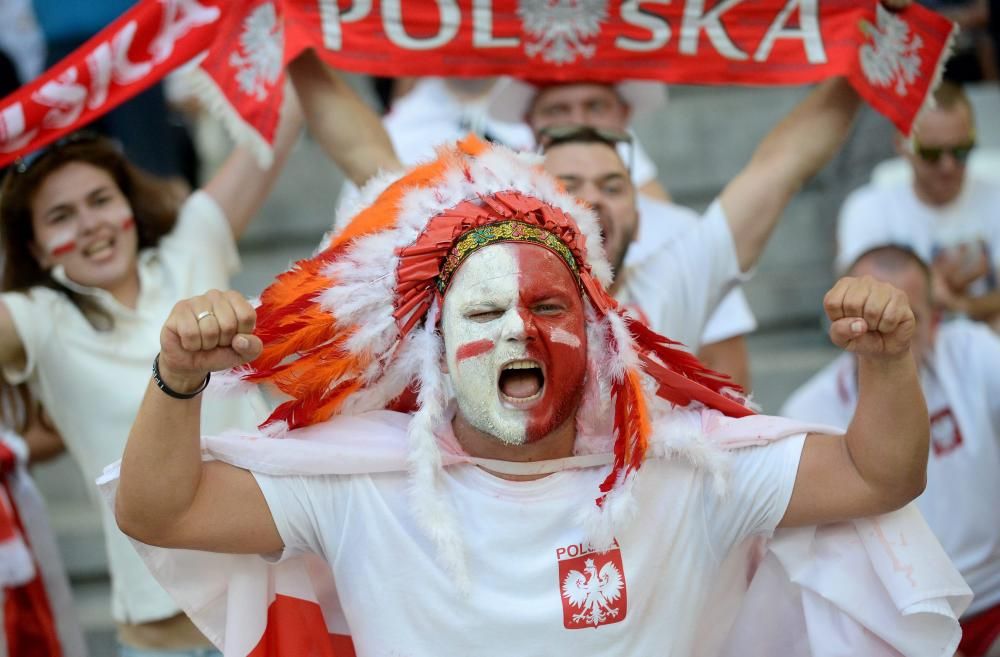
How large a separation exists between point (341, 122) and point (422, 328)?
100 cm

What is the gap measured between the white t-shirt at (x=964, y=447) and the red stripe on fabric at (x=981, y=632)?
3 cm

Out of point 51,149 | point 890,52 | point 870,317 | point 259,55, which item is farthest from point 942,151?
point 51,149

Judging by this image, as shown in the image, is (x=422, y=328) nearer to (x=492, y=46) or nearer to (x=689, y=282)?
(x=689, y=282)

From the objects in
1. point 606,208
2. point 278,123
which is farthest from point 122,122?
point 606,208

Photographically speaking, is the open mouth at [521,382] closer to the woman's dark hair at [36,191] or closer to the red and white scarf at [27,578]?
the woman's dark hair at [36,191]

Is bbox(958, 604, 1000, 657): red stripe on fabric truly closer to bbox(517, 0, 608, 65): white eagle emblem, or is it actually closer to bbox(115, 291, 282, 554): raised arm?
bbox(517, 0, 608, 65): white eagle emblem

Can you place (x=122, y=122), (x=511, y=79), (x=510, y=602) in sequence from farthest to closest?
(x=122, y=122)
(x=511, y=79)
(x=510, y=602)

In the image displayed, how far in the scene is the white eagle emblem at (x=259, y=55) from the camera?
11.2 feet

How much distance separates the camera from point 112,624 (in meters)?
4.72

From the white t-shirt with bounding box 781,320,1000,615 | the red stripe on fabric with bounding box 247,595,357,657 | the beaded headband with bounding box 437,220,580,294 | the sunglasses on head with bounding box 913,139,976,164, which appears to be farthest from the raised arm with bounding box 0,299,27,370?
the sunglasses on head with bounding box 913,139,976,164

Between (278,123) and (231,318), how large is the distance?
144cm

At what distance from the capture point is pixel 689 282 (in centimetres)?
339

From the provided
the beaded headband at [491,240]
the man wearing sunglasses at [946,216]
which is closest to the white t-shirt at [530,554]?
the beaded headband at [491,240]

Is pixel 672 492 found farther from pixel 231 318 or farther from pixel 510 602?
pixel 231 318
